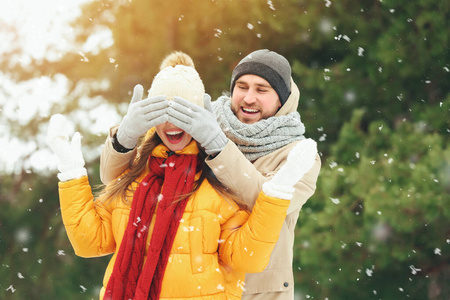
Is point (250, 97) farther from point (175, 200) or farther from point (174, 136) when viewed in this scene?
point (175, 200)

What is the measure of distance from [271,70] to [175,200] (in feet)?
3.35

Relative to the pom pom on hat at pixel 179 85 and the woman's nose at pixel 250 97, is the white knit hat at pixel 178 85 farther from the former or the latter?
the woman's nose at pixel 250 97

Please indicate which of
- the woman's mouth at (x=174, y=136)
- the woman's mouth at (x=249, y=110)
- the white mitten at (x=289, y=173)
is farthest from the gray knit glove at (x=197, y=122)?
the woman's mouth at (x=249, y=110)

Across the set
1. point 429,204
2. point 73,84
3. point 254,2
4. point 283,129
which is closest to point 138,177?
point 283,129

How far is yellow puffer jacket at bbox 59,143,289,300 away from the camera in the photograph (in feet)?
6.75

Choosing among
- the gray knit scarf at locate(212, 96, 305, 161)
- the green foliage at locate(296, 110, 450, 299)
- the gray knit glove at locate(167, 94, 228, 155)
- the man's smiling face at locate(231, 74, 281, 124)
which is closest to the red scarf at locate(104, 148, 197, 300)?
the gray knit glove at locate(167, 94, 228, 155)

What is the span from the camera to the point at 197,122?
204 centimetres

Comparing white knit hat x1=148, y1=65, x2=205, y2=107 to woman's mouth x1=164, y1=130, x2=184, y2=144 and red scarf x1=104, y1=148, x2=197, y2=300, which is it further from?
red scarf x1=104, y1=148, x2=197, y2=300

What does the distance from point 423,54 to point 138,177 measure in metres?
4.06

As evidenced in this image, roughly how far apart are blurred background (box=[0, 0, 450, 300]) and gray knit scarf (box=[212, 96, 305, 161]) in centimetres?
252

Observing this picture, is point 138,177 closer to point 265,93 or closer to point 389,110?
point 265,93

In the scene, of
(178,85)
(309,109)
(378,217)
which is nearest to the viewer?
(178,85)

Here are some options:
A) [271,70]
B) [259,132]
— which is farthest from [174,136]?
[271,70]

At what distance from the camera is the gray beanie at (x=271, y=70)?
9.23 ft
